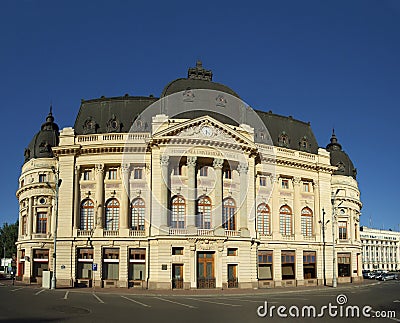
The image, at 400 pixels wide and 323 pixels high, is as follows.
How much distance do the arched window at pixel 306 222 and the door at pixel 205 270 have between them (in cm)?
1862

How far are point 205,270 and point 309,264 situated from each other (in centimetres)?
1912

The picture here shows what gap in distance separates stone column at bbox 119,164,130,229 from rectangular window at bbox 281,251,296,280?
67.1 feet

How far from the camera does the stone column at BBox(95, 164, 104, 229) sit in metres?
60.8

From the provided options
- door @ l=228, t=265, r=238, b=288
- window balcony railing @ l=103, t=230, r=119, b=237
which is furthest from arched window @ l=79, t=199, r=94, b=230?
door @ l=228, t=265, r=238, b=288

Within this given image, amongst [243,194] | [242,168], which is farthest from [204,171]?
[243,194]

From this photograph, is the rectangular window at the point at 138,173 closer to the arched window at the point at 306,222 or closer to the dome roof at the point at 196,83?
the dome roof at the point at 196,83

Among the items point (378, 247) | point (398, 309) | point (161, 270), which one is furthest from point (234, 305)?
point (378, 247)

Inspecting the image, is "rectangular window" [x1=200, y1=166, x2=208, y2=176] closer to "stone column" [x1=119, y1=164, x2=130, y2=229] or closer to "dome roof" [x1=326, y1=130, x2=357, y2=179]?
"stone column" [x1=119, y1=164, x2=130, y2=229]

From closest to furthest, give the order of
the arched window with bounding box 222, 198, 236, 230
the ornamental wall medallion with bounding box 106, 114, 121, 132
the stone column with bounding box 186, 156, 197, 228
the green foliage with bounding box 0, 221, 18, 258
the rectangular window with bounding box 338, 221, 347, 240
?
A: the stone column with bounding box 186, 156, 197, 228 < the arched window with bounding box 222, 198, 236, 230 < the ornamental wall medallion with bounding box 106, 114, 121, 132 < the rectangular window with bounding box 338, 221, 347, 240 < the green foliage with bounding box 0, 221, 18, 258

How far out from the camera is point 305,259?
69625 mm

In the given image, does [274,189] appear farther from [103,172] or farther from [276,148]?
[103,172]

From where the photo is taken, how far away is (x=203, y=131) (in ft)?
192

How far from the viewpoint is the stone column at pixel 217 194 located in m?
58.5

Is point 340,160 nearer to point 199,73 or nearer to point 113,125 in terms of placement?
point 199,73
